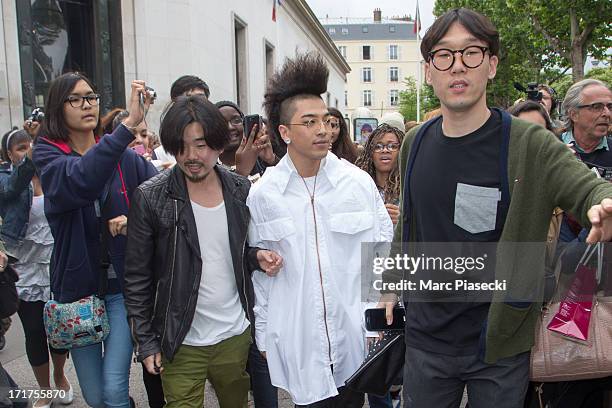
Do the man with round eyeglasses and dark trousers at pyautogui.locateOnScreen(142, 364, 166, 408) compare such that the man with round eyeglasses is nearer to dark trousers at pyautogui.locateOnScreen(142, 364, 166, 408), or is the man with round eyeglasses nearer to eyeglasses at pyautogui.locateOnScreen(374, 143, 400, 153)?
dark trousers at pyautogui.locateOnScreen(142, 364, 166, 408)

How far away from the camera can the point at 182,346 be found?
2863 millimetres

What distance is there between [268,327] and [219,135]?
40.3 inches

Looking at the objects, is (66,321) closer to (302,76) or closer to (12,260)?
(12,260)

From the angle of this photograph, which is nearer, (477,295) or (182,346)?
(477,295)

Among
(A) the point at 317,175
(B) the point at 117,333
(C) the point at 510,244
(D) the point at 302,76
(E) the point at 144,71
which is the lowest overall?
(B) the point at 117,333

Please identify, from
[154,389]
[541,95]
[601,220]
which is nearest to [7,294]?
[154,389]

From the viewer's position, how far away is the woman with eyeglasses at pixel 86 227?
301 cm

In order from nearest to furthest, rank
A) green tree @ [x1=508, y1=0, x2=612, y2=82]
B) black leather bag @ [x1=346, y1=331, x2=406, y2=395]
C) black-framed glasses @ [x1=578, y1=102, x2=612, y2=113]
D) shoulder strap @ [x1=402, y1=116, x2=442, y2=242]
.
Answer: shoulder strap @ [x1=402, y1=116, x2=442, y2=242]
black leather bag @ [x1=346, y1=331, x2=406, y2=395]
black-framed glasses @ [x1=578, y1=102, x2=612, y2=113]
green tree @ [x1=508, y1=0, x2=612, y2=82]

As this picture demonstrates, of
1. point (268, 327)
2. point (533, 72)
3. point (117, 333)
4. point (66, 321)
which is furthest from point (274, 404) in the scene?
point (533, 72)

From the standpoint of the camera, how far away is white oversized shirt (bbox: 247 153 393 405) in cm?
280

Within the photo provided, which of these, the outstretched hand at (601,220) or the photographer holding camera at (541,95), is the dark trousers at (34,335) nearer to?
the outstretched hand at (601,220)

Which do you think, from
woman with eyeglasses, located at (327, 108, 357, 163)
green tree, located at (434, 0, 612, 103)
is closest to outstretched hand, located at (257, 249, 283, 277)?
woman with eyeglasses, located at (327, 108, 357, 163)

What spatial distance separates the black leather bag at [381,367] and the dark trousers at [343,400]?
0.34 metres

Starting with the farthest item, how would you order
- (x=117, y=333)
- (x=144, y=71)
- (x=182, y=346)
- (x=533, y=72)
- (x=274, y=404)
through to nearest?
(x=533, y=72) < (x=144, y=71) < (x=274, y=404) < (x=117, y=333) < (x=182, y=346)
